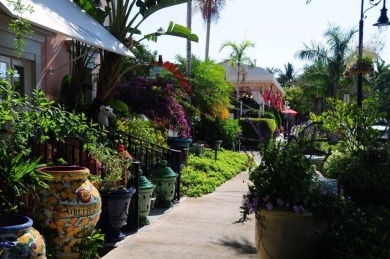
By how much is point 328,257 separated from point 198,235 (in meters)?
2.11

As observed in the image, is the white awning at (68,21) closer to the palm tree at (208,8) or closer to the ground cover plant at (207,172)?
the ground cover plant at (207,172)

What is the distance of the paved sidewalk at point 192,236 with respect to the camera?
197 inches

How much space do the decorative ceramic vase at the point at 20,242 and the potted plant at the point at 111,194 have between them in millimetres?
1858

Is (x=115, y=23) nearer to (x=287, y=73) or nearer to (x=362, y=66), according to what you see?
(x=362, y=66)

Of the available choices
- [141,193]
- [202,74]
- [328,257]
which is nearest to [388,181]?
[328,257]

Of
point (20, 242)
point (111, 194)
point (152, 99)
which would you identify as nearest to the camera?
point (20, 242)

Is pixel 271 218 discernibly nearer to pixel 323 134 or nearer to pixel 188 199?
pixel 323 134

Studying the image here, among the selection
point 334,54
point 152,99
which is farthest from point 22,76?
point 334,54

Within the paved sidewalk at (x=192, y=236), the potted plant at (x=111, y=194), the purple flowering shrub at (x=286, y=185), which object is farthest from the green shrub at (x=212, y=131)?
the purple flowering shrub at (x=286, y=185)

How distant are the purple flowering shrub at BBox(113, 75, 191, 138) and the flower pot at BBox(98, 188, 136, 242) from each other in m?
5.25

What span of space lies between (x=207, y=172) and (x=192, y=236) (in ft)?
17.7

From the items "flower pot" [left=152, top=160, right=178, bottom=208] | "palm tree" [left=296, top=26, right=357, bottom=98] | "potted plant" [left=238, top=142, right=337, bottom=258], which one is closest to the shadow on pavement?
"potted plant" [left=238, top=142, right=337, bottom=258]

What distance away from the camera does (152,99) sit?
34.7 ft

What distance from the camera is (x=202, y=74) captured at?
16016 mm
